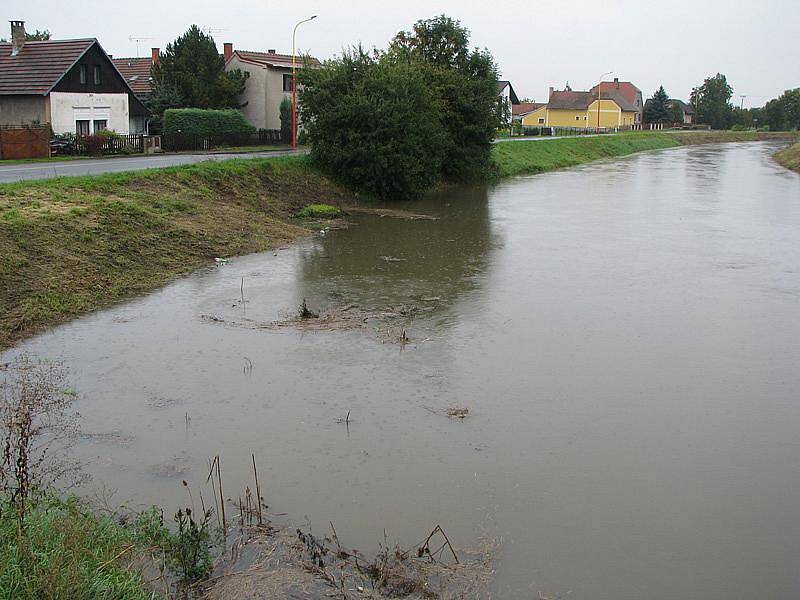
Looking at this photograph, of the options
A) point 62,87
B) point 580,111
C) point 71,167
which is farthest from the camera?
point 580,111

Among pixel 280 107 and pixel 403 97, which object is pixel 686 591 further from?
pixel 280 107

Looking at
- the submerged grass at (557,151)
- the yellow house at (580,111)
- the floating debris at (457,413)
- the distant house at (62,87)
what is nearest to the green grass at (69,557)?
the floating debris at (457,413)

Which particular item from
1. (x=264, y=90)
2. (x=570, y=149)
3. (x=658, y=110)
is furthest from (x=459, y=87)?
(x=658, y=110)

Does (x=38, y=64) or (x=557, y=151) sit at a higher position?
(x=38, y=64)

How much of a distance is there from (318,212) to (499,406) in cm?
1460

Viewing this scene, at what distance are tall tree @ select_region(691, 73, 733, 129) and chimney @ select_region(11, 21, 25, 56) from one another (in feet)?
352

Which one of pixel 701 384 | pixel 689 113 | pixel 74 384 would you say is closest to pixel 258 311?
pixel 74 384

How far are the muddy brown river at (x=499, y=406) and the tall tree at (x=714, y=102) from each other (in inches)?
4483

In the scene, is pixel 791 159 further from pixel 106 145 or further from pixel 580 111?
pixel 580 111

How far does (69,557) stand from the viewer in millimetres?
5316

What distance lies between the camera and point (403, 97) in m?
26.6

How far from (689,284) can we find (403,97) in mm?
13807

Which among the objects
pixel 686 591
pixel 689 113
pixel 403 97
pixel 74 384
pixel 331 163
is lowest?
pixel 686 591

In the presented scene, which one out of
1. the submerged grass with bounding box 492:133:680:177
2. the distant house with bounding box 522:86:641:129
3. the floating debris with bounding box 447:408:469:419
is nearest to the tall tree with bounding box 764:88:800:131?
the distant house with bounding box 522:86:641:129
